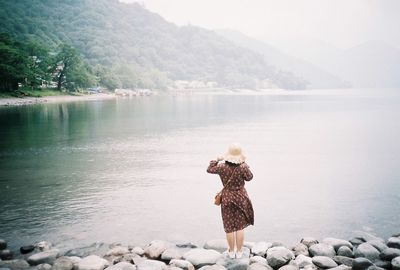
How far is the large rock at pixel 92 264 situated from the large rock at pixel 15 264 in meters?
1.28

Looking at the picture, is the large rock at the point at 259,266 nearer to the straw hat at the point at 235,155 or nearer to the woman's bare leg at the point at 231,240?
the woman's bare leg at the point at 231,240

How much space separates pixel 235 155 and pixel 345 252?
3.59 meters

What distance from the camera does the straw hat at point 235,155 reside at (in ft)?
24.0

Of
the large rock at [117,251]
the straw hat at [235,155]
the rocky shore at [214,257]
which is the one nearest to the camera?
the straw hat at [235,155]

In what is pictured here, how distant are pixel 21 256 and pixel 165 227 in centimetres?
398

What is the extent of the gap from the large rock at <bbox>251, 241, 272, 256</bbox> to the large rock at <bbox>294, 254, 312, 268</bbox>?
74 centimetres

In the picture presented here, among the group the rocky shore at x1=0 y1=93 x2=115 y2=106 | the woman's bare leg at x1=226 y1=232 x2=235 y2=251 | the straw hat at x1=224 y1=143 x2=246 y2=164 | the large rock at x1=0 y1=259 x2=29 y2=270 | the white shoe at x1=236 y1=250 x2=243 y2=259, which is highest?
the rocky shore at x1=0 y1=93 x2=115 y2=106

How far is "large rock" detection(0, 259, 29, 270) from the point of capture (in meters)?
7.93

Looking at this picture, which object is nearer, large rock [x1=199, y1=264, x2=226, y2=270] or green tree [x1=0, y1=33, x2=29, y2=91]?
large rock [x1=199, y1=264, x2=226, y2=270]

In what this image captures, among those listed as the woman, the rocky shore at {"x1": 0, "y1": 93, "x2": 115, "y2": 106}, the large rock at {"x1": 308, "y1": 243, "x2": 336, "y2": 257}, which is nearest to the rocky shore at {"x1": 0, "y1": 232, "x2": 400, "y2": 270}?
the large rock at {"x1": 308, "y1": 243, "x2": 336, "y2": 257}

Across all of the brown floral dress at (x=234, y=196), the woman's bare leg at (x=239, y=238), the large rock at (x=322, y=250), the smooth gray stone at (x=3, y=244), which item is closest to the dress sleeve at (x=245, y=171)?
the brown floral dress at (x=234, y=196)

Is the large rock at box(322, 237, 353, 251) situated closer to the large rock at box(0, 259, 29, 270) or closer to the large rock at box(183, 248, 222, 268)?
the large rock at box(183, 248, 222, 268)

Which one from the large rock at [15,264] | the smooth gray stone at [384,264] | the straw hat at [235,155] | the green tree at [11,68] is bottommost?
the large rock at [15,264]

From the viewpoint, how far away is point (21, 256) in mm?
8883
